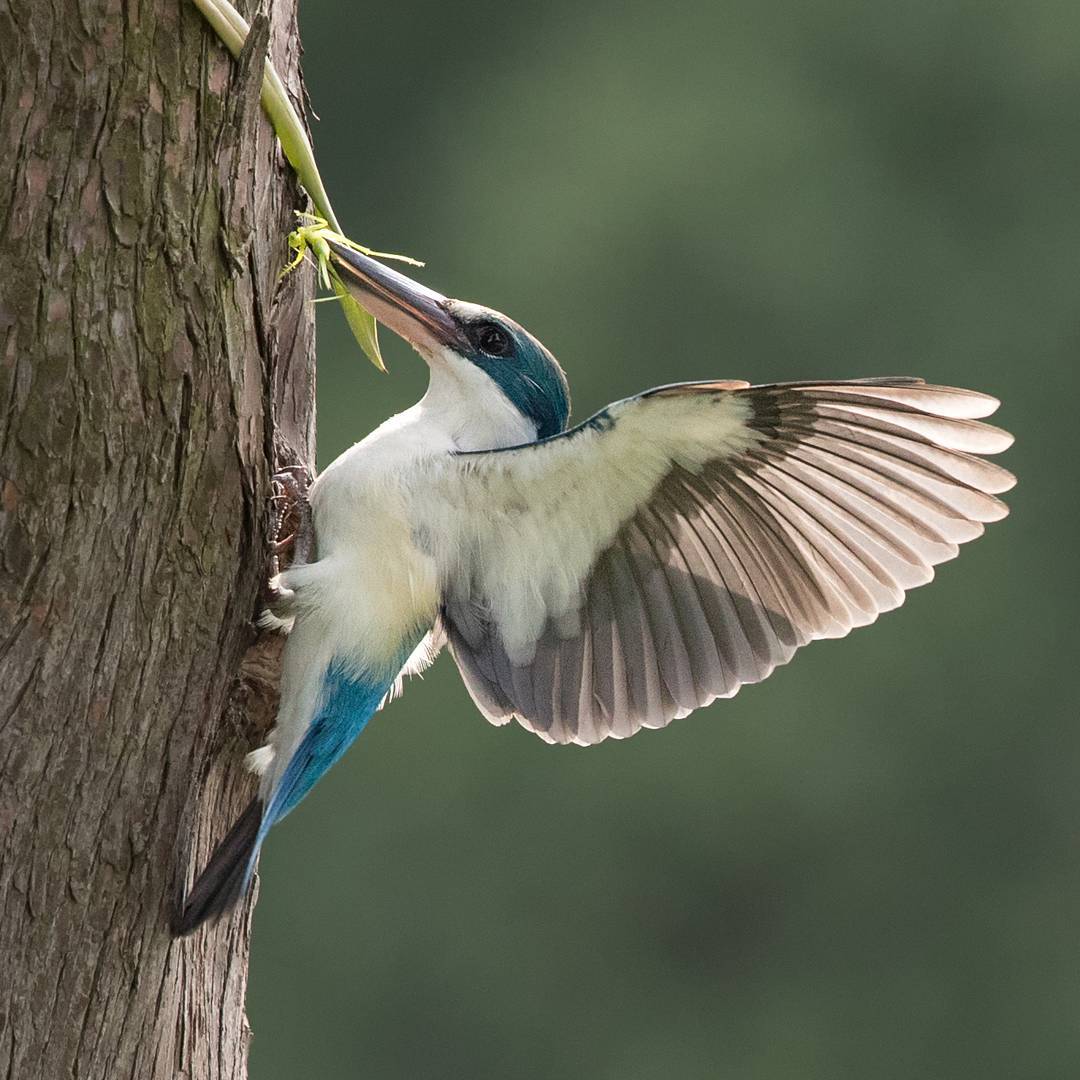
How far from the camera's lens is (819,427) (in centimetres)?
281

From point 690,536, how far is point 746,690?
766cm

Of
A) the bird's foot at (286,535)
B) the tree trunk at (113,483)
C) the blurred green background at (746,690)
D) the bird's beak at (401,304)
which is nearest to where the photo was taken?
the tree trunk at (113,483)

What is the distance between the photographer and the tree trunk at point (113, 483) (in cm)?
234

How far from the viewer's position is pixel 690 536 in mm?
2953

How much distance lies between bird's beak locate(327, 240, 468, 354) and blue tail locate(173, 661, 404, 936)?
55cm

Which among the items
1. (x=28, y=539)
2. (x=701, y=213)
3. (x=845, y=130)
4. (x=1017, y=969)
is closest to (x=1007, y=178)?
(x=845, y=130)

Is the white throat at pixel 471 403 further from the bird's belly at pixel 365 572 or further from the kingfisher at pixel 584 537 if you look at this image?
the bird's belly at pixel 365 572

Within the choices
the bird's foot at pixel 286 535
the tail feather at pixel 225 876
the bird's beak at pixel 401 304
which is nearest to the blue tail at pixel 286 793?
the tail feather at pixel 225 876

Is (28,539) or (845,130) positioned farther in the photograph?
(845,130)

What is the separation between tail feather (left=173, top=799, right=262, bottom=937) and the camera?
8.34 feet

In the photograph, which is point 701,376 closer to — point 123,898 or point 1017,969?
point 1017,969

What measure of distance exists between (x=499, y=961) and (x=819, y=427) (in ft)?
27.7

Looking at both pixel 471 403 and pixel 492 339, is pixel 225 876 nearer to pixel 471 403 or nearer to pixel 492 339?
pixel 471 403

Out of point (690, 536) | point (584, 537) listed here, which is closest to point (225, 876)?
point (584, 537)
